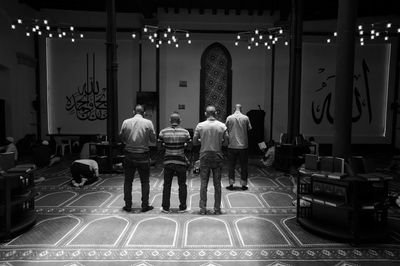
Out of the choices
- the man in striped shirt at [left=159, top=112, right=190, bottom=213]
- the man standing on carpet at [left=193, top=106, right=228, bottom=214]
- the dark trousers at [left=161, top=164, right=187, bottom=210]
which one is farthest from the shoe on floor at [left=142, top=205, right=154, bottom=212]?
the man standing on carpet at [left=193, top=106, right=228, bottom=214]

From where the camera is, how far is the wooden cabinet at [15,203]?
11.6 feet

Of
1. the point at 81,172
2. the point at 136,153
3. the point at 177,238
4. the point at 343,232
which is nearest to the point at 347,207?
the point at 343,232

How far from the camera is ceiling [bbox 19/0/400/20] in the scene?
1059 cm

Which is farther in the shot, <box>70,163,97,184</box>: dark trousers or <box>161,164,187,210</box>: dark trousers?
<box>70,163,97,184</box>: dark trousers

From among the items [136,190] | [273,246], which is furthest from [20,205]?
[273,246]

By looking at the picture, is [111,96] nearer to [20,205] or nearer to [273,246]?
[20,205]

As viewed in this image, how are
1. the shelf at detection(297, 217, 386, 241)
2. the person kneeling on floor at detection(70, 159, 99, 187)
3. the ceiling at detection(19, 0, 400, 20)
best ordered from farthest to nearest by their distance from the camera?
the ceiling at detection(19, 0, 400, 20)
the person kneeling on floor at detection(70, 159, 99, 187)
the shelf at detection(297, 217, 386, 241)

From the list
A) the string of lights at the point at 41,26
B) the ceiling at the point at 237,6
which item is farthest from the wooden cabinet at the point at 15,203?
the ceiling at the point at 237,6

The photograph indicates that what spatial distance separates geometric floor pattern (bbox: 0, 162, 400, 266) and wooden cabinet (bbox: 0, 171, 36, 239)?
0.13 m

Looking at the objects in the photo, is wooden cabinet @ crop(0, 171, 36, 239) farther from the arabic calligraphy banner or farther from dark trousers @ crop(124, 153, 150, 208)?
the arabic calligraphy banner

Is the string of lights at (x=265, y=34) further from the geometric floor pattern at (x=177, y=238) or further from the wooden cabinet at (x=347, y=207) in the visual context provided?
the wooden cabinet at (x=347, y=207)

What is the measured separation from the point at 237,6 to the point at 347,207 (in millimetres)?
9076

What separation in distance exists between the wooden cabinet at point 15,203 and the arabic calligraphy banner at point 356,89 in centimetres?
977

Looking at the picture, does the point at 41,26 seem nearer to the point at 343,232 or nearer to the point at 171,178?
the point at 171,178
